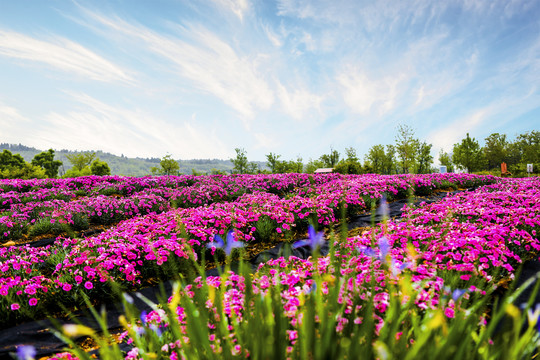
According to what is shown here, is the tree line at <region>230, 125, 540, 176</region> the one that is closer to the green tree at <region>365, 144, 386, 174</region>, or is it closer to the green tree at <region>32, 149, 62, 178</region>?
the green tree at <region>365, 144, 386, 174</region>

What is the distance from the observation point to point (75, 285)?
3945mm

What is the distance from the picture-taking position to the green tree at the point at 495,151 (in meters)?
69.9

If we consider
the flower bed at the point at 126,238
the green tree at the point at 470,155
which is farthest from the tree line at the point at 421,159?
the flower bed at the point at 126,238

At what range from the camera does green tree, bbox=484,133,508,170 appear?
229 feet

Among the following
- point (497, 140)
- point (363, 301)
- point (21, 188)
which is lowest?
point (363, 301)

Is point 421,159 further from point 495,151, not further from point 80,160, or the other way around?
point 80,160

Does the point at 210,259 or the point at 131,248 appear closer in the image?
the point at 131,248

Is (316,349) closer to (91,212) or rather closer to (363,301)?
(363,301)

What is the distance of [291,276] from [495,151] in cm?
8971

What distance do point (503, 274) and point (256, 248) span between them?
4.29m

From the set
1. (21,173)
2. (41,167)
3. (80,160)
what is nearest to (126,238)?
(21,173)

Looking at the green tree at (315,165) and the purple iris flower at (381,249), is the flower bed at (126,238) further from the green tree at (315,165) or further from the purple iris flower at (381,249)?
the green tree at (315,165)

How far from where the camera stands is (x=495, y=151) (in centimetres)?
7044

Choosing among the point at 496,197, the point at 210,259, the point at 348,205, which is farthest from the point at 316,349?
the point at 496,197
